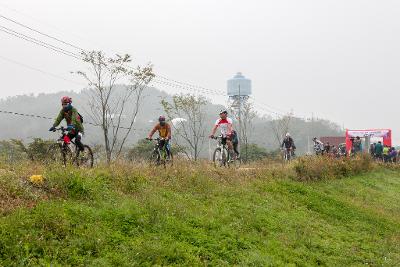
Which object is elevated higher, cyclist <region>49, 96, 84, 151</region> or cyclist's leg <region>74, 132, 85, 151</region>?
cyclist <region>49, 96, 84, 151</region>

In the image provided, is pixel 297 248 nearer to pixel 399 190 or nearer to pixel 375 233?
pixel 375 233

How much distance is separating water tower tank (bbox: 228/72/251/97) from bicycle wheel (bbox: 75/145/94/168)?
110 meters

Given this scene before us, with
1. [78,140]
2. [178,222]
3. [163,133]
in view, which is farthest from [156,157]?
[178,222]

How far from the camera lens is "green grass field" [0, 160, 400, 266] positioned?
746cm

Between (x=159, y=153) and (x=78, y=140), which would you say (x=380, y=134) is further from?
(x=78, y=140)

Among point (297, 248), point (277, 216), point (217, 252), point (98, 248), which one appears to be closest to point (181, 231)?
point (217, 252)

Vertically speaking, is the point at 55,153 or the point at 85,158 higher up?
the point at 55,153

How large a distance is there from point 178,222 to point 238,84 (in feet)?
373

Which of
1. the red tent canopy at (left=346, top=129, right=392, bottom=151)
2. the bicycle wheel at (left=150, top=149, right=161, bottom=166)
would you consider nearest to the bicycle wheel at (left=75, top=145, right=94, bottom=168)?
the bicycle wheel at (left=150, top=149, right=161, bottom=166)

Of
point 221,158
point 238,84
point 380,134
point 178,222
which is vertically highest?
point 238,84

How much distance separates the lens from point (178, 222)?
31.2 feet

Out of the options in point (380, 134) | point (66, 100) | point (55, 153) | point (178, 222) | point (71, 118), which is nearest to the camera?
point (178, 222)

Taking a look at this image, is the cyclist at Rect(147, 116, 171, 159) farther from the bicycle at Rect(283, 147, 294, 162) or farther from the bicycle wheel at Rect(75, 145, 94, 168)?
the bicycle at Rect(283, 147, 294, 162)

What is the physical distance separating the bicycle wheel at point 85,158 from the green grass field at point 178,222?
3.39 feet
